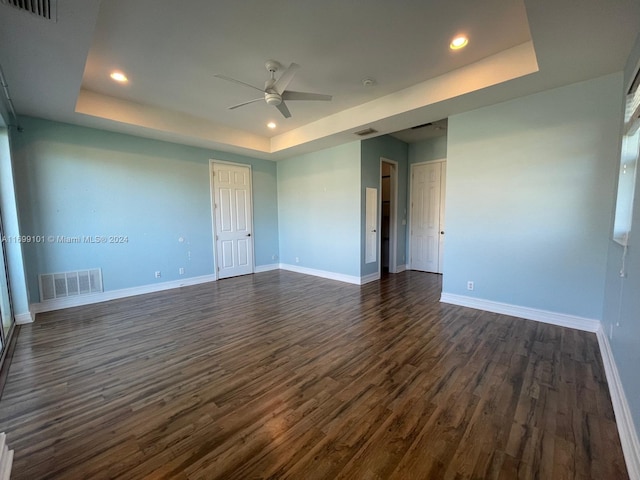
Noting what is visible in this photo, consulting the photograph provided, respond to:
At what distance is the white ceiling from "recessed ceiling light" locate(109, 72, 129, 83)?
0.09 meters

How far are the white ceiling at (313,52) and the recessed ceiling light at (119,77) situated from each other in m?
0.09

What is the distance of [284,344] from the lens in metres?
2.78

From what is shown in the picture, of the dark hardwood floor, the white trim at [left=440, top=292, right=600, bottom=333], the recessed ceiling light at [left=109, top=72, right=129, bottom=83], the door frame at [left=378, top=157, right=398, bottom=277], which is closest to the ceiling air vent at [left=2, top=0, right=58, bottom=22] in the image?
the recessed ceiling light at [left=109, top=72, right=129, bottom=83]

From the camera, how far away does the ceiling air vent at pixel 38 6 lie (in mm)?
1709

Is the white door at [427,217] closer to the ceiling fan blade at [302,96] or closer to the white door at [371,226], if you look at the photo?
the white door at [371,226]

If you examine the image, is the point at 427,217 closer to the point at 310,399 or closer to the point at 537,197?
the point at 537,197

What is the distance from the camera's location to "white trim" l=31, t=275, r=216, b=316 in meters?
3.83

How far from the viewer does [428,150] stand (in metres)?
6.00

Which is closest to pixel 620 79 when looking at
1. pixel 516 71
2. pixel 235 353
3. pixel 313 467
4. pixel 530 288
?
pixel 516 71

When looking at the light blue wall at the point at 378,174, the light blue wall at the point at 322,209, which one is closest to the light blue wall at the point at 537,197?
the light blue wall at the point at 378,174

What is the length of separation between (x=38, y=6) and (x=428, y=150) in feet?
20.0

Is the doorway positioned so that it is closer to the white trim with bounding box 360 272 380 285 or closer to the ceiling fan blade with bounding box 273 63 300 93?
the white trim with bounding box 360 272 380 285

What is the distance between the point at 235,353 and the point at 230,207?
387 cm

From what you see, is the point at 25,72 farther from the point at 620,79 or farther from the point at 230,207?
the point at 620,79
